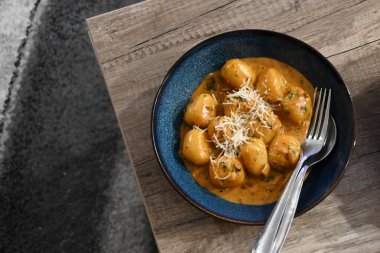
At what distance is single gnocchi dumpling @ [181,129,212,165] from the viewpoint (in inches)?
48.9

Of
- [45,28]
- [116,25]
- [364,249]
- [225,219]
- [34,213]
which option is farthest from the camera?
[45,28]

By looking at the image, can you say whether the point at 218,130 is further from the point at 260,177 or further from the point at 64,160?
the point at 64,160

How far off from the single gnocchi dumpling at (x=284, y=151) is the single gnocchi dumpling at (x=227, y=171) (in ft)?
0.27

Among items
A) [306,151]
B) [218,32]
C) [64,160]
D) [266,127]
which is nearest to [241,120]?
[266,127]

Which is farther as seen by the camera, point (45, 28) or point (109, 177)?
point (45, 28)

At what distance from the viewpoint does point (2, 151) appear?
2.02m

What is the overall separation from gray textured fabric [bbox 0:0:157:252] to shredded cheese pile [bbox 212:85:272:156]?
82 centimetres

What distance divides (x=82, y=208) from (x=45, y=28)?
2.50 ft

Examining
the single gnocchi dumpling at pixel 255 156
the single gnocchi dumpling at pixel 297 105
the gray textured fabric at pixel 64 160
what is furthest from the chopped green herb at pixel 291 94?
the gray textured fabric at pixel 64 160

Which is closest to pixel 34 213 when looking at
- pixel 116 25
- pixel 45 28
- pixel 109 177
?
pixel 109 177

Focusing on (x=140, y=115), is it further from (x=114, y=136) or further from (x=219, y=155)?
(x=114, y=136)

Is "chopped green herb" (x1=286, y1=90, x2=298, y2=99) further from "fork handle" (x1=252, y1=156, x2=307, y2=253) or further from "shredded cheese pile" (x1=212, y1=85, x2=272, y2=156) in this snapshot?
"fork handle" (x1=252, y1=156, x2=307, y2=253)

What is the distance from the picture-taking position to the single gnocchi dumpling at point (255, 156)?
1.22m

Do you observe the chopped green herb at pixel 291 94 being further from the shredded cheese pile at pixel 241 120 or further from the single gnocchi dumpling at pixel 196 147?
the single gnocchi dumpling at pixel 196 147
